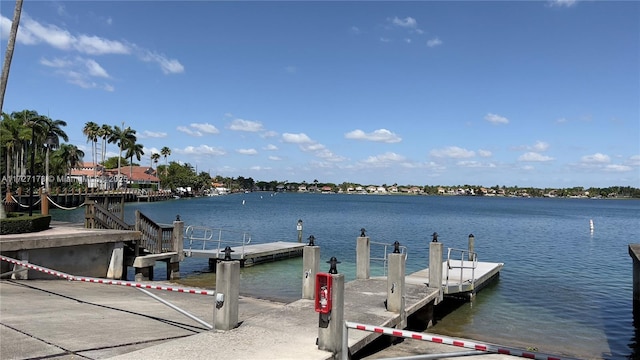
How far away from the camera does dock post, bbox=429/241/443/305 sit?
39.6ft

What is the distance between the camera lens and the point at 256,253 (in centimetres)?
2264

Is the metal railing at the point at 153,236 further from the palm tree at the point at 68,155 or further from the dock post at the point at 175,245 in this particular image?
the palm tree at the point at 68,155

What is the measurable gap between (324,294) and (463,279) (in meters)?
11.3

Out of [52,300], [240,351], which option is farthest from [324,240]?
[240,351]

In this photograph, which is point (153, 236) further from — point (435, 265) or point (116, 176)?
point (116, 176)

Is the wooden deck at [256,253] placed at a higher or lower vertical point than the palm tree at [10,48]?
lower

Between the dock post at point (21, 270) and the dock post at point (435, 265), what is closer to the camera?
the dock post at point (21, 270)

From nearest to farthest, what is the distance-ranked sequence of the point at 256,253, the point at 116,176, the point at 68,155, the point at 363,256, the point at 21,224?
the point at 363,256, the point at 21,224, the point at 256,253, the point at 68,155, the point at 116,176

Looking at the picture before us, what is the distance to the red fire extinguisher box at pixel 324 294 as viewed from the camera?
648 centimetres

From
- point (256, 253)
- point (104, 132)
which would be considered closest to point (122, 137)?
point (104, 132)

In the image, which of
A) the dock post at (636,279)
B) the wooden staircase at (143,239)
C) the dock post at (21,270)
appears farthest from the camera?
the wooden staircase at (143,239)

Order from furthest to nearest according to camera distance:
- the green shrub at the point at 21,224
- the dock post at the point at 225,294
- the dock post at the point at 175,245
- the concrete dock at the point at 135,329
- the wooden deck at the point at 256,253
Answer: the wooden deck at the point at 256,253, the dock post at the point at 175,245, the green shrub at the point at 21,224, the dock post at the point at 225,294, the concrete dock at the point at 135,329

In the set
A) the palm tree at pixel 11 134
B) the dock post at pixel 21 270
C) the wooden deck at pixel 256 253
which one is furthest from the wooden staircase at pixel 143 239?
the palm tree at pixel 11 134

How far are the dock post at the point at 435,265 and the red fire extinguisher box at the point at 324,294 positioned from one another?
625 cm
